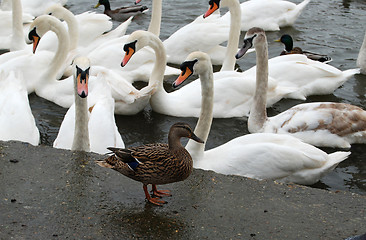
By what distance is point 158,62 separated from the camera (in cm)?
904

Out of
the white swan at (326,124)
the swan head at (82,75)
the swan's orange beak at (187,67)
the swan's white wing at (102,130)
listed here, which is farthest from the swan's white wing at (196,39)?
the swan head at (82,75)

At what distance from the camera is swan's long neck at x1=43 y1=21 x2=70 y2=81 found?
9.55 m

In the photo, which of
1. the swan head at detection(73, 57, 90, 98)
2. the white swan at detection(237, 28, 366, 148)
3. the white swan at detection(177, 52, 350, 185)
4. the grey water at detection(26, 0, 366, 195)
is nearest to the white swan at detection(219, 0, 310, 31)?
the grey water at detection(26, 0, 366, 195)

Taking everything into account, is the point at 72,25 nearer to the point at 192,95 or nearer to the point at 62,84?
the point at 62,84

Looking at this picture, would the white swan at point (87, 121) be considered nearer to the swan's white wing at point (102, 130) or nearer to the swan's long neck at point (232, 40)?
the swan's white wing at point (102, 130)

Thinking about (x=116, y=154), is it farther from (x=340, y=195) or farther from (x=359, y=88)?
(x=359, y=88)

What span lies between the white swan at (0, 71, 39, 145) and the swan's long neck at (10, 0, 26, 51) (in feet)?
10.0

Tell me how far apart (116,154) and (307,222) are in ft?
4.60

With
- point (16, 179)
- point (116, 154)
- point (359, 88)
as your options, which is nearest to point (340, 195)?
point (116, 154)

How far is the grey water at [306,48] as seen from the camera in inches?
306

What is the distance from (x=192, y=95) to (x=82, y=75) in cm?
273

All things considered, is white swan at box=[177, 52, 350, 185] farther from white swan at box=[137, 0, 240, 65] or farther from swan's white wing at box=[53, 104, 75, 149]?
white swan at box=[137, 0, 240, 65]

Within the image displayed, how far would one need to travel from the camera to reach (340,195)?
5.10m

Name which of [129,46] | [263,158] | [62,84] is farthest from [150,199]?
[62,84]
